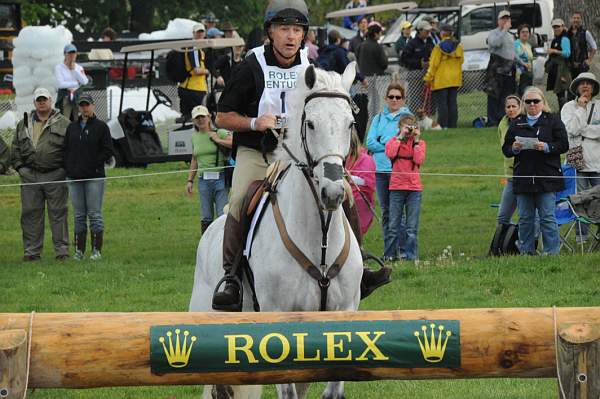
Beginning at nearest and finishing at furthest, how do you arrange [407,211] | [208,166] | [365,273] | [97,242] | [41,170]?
[365,273] → [407,211] → [208,166] → [41,170] → [97,242]

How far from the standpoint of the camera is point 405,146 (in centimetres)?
1636

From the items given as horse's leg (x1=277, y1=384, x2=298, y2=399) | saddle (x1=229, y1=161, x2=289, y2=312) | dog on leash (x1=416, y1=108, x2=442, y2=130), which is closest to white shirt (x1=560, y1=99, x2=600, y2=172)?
saddle (x1=229, y1=161, x2=289, y2=312)

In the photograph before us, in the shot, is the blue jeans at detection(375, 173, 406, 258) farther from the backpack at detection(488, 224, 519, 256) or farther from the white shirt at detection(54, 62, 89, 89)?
the white shirt at detection(54, 62, 89, 89)

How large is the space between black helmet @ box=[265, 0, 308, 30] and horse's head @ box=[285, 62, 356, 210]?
815mm

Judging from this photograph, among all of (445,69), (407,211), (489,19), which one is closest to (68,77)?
(445,69)

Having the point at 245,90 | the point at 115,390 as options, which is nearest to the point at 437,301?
the point at 115,390

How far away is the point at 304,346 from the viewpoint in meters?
6.95

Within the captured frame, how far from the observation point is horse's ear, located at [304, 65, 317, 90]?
811 centimetres

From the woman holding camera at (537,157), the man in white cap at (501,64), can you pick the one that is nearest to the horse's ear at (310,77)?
the woman holding camera at (537,157)

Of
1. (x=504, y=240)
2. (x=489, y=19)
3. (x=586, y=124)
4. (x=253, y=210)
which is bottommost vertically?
(x=504, y=240)

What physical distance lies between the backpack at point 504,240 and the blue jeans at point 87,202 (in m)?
5.24

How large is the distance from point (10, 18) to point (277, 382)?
37.3 metres

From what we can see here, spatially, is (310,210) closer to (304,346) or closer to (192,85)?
(304,346)

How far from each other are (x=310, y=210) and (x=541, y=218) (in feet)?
26.8
